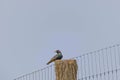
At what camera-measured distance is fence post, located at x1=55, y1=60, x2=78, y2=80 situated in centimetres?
1853

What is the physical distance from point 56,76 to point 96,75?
5.44 feet

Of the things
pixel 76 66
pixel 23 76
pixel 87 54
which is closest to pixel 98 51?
pixel 87 54

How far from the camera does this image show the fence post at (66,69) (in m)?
18.5

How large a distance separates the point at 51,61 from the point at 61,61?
148cm

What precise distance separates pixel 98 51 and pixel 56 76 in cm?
217

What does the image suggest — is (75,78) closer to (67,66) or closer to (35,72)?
(67,66)

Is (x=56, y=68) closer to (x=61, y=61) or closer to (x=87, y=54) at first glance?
(x=61, y=61)

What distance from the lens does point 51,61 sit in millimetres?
20172

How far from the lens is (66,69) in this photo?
18.5 meters

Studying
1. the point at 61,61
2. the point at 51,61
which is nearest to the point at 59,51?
the point at 51,61

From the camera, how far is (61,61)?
61.5ft

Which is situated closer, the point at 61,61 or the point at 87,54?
the point at 61,61

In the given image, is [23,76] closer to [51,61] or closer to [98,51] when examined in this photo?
[51,61]

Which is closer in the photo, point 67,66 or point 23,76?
point 67,66
